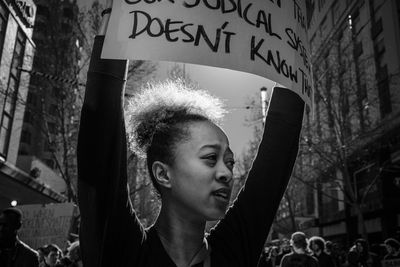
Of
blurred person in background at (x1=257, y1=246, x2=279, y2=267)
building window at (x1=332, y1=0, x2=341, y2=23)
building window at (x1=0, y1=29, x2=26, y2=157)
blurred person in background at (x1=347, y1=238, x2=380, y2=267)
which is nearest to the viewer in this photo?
blurred person in background at (x1=257, y1=246, x2=279, y2=267)

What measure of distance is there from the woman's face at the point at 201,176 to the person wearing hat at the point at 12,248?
342 cm

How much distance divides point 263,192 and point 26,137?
129 ft

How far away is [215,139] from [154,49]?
0.33m

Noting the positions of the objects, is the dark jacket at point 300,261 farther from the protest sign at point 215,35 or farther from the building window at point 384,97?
the building window at point 384,97

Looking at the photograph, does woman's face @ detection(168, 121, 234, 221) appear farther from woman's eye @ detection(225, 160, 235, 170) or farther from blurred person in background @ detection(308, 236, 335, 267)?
blurred person in background @ detection(308, 236, 335, 267)

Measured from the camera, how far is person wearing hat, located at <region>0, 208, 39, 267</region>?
404 centimetres

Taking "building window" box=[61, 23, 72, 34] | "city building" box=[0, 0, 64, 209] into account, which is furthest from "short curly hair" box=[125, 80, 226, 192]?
"city building" box=[0, 0, 64, 209]

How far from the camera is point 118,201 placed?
119cm

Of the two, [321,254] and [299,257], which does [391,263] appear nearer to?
[321,254]

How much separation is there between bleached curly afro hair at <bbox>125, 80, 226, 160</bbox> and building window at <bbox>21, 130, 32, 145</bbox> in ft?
127

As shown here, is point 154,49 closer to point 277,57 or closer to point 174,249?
point 277,57

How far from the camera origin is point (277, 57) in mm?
1348

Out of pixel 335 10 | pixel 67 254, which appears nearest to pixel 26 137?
pixel 335 10

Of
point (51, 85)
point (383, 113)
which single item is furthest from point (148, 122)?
point (383, 113)
